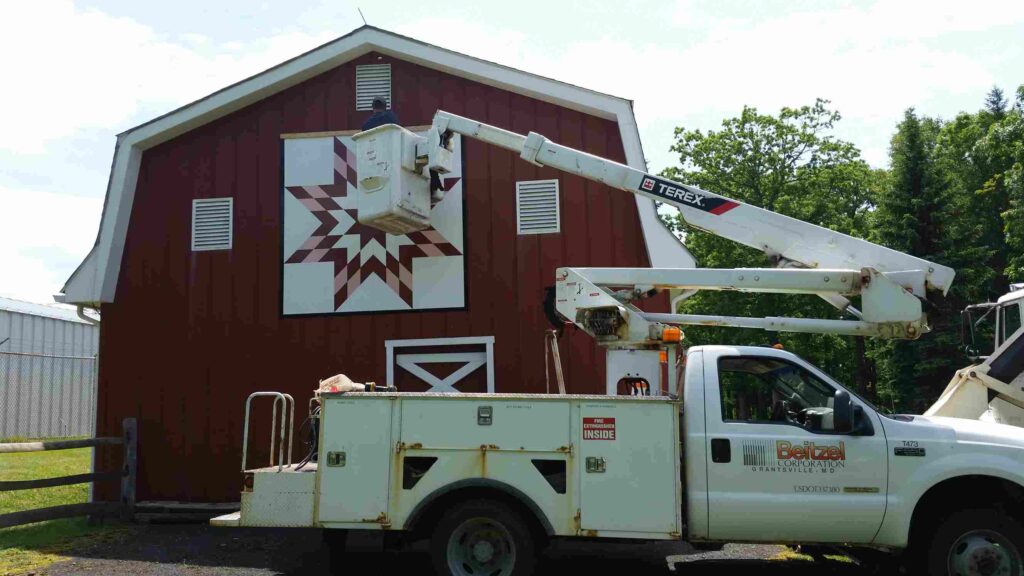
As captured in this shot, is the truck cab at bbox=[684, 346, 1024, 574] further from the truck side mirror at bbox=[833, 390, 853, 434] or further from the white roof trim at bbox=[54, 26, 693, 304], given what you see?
the white roof trim at bbox=[54, 26, 693, 304]

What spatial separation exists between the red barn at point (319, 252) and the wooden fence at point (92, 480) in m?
0.23

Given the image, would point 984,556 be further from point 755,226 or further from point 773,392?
point 755,226

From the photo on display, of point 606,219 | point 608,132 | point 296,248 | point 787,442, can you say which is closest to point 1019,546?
point 787,442

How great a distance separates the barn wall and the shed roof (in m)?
13.8

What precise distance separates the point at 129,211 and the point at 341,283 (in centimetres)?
339

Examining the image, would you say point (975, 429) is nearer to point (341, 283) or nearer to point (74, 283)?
point (341, 283)

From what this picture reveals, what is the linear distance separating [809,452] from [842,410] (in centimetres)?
45

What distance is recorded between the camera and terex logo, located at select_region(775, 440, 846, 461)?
666 centimetres

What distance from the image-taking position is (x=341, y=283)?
11.8 m

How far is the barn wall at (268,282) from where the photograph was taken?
11.4 metres

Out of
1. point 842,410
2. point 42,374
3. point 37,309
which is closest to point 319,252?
point 842,410

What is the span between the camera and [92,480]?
11312mm

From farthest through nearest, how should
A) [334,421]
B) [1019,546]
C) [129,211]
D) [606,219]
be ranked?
[129,211] < [606,219] < [334,421] < [1019,546]

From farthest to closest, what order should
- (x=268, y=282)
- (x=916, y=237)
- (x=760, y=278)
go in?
1. (x=916, y=237)
2. (x=268, y=282)
3. (x=760, y=278)
